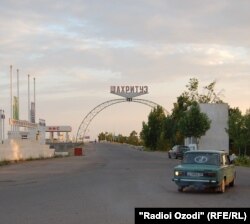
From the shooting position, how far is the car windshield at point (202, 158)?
20375 millimetres

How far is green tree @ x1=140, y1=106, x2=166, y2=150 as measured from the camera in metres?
112

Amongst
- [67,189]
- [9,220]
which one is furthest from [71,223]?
[67,189]

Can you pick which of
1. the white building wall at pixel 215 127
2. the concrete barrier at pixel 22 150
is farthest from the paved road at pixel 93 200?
the white building wall at pixel 215 127

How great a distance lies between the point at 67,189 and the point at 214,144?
54614 millimetres

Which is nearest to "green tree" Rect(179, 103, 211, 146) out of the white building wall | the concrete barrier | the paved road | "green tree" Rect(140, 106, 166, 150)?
the white building wall

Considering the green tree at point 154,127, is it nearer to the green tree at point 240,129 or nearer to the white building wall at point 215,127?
the white building wall at point 215,127

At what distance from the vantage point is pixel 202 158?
20562 mm

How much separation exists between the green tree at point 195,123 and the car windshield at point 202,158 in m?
48.7

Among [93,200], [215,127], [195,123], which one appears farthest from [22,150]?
[93,200]

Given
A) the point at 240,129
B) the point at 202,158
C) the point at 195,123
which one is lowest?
the point at 202,158

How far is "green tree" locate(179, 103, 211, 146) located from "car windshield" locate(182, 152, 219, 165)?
1917 inches

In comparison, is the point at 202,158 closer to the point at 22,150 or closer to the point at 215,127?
the point at 22,150

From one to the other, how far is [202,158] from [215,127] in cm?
5456

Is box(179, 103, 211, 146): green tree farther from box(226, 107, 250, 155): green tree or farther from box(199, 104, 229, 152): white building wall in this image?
box(226, 107, 250, 155): green tree
